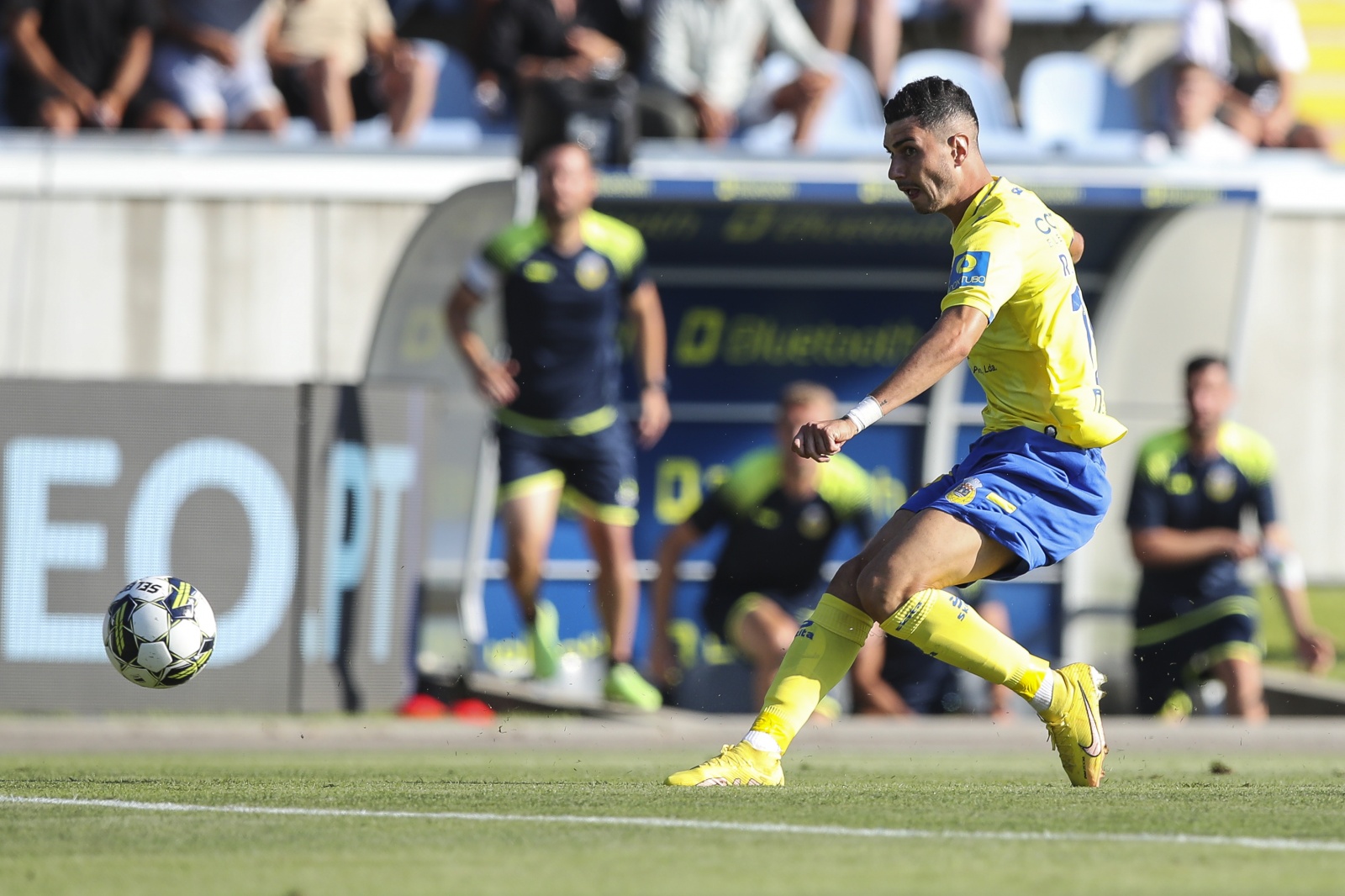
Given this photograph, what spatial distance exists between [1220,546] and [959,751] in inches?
99.7

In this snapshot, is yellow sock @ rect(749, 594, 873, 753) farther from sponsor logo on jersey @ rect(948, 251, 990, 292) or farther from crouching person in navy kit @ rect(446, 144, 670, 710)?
crouching person in navy kit @ rect(446, 144, 670, 710)

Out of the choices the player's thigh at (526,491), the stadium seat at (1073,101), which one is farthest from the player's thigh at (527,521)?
the stadium seat at (1073,101)

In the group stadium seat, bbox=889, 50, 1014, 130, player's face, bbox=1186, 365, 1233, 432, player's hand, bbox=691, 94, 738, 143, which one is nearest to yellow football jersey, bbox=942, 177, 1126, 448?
player's face, bbox=1186, 365, 1233, 432

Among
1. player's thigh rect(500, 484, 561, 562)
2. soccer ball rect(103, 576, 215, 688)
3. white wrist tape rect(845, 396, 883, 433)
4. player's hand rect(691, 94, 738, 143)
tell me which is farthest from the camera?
player's hand rect(691, 94, 738, 143)

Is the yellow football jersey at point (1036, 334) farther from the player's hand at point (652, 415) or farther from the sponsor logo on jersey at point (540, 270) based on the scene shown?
the sponsor logo on jersey at point (540, 270)

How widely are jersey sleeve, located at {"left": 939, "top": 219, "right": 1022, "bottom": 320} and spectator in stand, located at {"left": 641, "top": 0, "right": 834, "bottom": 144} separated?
9.00 meters

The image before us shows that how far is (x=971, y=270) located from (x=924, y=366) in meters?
0.36

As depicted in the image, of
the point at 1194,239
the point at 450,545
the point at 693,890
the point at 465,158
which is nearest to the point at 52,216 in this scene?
the point at 465,158

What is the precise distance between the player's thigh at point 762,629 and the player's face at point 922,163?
4369 millimetres

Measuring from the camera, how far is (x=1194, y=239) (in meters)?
12.2

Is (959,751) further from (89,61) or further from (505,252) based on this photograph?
(89,61)

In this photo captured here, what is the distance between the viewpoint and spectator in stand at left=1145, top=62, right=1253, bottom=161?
15102mm

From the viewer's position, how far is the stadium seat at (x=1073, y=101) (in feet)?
52.0

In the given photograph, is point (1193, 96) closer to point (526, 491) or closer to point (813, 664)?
point (526, 491)
